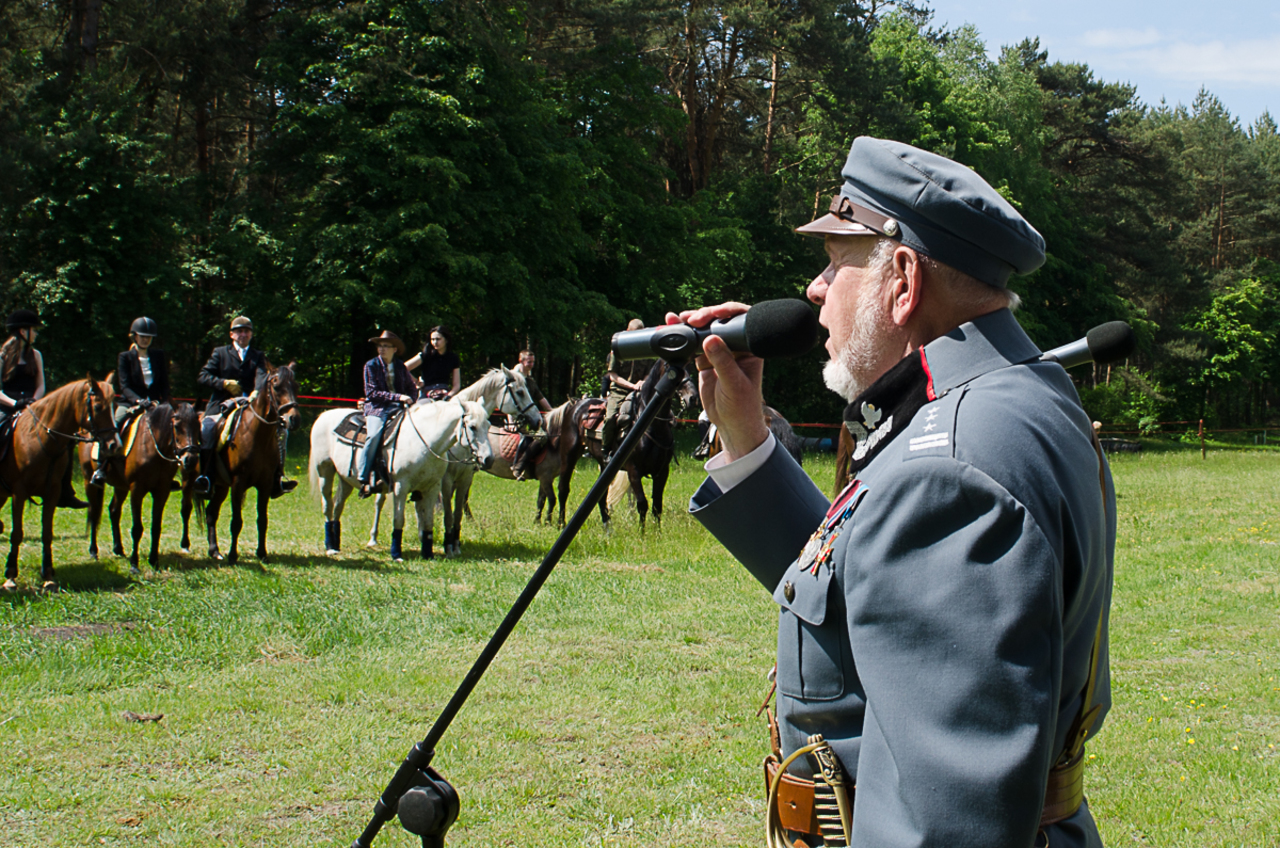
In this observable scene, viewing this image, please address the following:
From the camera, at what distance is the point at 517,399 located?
12461 millimetres

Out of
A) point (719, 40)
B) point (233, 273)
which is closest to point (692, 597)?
point (233, 273)

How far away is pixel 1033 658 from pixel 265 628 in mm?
7442

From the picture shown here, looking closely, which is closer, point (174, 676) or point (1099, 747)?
point (1099, 747)

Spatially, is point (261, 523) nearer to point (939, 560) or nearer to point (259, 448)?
point (259, 448)

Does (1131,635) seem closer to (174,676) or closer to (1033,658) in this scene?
(174,676)

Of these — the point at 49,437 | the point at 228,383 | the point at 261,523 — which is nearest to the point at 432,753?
the point at 49,437

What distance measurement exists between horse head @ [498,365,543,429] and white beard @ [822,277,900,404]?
35.1 feet

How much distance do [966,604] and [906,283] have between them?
61 cm

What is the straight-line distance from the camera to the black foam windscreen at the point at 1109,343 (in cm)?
272

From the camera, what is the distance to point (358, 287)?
23375 mm

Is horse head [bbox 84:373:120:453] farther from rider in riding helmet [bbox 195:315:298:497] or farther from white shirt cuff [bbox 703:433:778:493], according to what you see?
white shirt cuff [bbox 703:433:778:493]

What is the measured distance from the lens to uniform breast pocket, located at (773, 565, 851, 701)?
5.37 ft

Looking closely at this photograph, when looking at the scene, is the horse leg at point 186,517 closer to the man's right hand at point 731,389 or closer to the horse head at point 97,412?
the horse head at point 97,412

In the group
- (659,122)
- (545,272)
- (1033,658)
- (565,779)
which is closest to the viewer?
(1033,658)
